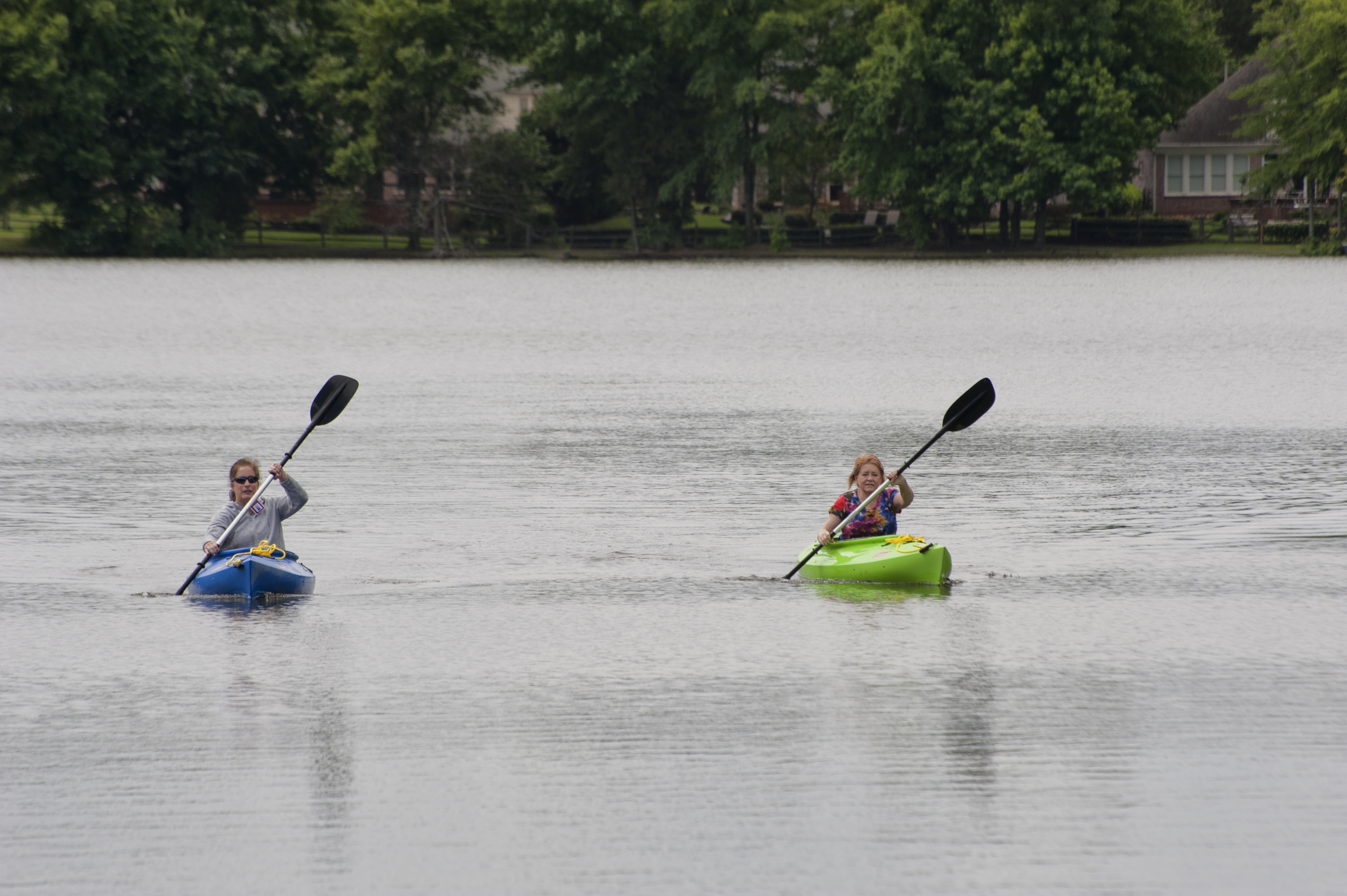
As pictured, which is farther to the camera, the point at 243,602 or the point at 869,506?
the point at 869,506

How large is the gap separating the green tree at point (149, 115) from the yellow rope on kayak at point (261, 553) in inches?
2542

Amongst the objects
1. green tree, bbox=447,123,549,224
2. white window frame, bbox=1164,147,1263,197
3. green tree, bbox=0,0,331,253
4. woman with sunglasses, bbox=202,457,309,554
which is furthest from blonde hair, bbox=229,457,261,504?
white window frame, bbox=1164,147,1263,197

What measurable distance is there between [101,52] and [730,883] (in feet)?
245

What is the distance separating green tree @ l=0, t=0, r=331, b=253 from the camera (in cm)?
7381

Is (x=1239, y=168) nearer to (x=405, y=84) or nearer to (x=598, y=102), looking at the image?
(x=598, y=102)

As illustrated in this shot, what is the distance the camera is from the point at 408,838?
834cm

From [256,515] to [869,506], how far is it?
17.0ft

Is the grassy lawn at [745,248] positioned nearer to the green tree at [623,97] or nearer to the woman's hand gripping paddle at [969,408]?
the green tree at [623,97]

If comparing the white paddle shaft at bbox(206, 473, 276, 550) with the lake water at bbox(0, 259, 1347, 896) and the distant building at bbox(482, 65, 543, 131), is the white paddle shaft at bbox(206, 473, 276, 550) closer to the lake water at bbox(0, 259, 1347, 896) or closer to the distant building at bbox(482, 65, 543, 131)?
the lake water at bbox(0, 259, 1347, 896)

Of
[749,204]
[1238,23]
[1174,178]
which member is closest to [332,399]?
[749,204]

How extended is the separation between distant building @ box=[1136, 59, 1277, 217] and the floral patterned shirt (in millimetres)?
70226

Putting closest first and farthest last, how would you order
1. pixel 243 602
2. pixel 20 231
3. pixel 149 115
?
pixel 243 602 < pixel 149 115 < pixel 20 231

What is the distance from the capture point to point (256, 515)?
14391mm

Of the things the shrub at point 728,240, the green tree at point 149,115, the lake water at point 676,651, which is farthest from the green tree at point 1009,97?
the lake water at point 676,651
